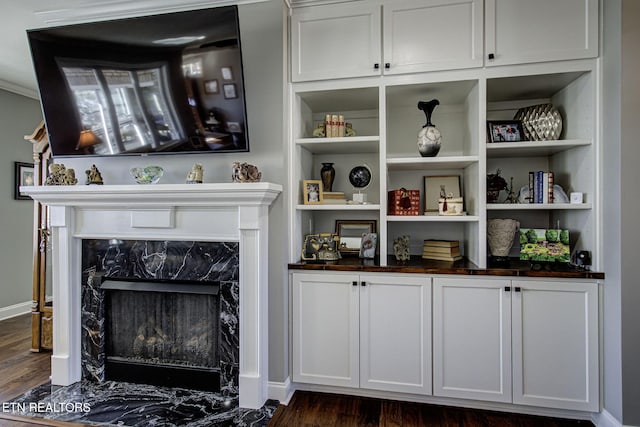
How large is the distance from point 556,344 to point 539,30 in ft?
6.02

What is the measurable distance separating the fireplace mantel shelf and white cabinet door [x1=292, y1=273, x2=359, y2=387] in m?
0.63

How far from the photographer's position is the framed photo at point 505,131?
2254 mm

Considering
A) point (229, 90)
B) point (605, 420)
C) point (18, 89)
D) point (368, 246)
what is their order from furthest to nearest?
1. point (18, 89)
2. point (368, 246)
3. point (229, 90)
4. point (605, 420)

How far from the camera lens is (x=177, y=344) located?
8.01 ft

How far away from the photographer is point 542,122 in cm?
223

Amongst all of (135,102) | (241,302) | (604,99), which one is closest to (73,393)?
(241,302)

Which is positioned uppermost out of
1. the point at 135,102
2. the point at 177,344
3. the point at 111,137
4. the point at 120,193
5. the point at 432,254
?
the point at 135,102

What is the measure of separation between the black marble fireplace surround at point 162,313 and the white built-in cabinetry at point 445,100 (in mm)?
574

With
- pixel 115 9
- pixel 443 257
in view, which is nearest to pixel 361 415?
pixel 443 257

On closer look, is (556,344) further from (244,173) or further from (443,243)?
(244,173)

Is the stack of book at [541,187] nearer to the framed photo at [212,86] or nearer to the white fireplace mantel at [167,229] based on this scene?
the white fireplace mantel at [167,229]

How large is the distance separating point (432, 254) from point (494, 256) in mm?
393

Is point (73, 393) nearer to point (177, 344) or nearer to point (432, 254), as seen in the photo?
point (177, 344)

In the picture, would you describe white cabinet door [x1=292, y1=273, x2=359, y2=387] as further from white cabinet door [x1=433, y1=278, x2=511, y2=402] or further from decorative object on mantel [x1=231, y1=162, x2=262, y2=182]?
decorative object on mantel [x1=231, y1=162, x2=262, y2=182]
